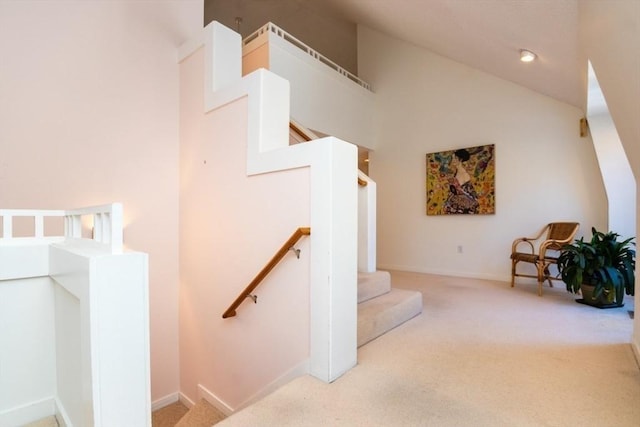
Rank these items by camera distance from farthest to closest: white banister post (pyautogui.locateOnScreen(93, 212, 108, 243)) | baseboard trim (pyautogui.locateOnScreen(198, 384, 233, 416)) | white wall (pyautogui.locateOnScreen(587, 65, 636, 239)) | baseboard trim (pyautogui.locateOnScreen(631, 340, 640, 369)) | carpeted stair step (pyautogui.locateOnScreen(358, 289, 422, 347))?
white wall (pyautogui.locateOnScreen(587, 65, 636, 239))
baseboard trim (pyautogui.locateOnScreen(198, 384, 233, 416))
carpeted stair step (pyautogui.locateOnScreen(358, 289, 422, 347))
baseboard trim (pyautogui.locateOnScreen(631, 340, 640, 369))
white banister post (pyautogui.locateOnScreen(93, 212, 108, 243))

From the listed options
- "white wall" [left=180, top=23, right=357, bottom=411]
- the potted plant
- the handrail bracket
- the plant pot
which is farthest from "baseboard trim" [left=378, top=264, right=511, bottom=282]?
the handrail bracket

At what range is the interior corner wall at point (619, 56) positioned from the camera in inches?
51.1

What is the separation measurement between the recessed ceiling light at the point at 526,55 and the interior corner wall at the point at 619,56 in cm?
113

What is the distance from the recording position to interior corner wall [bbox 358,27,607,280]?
4086 millimetres

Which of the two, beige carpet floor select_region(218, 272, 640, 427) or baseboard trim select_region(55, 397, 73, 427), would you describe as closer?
beige carpet floor select_region(218, 272, 640, 427)

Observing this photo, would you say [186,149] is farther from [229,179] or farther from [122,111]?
[229,179]

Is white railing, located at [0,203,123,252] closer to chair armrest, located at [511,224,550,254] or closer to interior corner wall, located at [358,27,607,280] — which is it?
chair armrest, located at [511,224,550,254]

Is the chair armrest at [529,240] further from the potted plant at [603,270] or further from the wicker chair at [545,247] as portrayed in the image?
the potted plant at [603,270]

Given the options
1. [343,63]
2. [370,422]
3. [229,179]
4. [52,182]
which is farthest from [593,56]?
[343,63]

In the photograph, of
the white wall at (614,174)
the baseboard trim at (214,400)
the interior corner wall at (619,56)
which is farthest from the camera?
the white wall at (614,174)

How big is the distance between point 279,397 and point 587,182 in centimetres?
442

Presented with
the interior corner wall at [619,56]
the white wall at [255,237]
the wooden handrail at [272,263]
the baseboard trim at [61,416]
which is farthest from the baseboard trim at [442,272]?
the baseboard trim at [61,416]

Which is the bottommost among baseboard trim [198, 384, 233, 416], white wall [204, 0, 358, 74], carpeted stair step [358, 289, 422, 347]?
→ baseboard trim [198, 384, 233, 416]

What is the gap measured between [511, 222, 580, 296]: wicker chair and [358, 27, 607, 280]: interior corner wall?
15 centimetres
